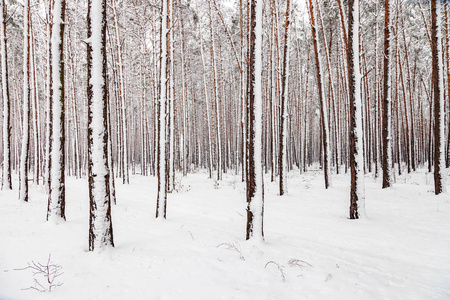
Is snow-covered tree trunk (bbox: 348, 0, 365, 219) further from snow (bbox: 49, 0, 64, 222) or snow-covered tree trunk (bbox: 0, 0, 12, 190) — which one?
snow-covered tree trunk (bbox: 0, 0, 12, 190)

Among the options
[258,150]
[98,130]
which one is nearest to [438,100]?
[258,150]

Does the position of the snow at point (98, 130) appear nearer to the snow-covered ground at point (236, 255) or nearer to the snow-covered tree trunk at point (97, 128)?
the snow-covered tree trunk at point (97, 128)

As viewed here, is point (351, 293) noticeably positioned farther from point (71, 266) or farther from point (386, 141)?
point (386, 141)

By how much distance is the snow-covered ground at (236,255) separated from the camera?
326cm

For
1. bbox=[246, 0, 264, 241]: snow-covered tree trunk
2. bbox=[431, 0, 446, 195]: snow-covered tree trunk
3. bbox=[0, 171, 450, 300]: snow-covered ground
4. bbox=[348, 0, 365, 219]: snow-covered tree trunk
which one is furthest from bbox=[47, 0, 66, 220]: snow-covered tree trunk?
bbox=[431, 0, 446, 195]: snow-covered tree trunk

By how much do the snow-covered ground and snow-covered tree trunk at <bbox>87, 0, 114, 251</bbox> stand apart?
467mm

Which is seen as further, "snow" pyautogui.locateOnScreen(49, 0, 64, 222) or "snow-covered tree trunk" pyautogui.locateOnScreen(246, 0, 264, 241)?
"snow" pyautogui.locateOnScreen(49, 0, 64, 222)

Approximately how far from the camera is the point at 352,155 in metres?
6.67

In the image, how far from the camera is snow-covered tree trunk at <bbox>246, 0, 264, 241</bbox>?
477cm

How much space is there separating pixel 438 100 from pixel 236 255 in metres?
9.42

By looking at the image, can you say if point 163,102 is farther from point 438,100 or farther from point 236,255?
point 438,100

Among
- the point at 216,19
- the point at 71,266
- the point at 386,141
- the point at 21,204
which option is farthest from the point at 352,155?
the point at 216,19

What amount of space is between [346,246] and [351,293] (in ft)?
5.62

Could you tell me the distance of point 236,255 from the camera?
429 cm
